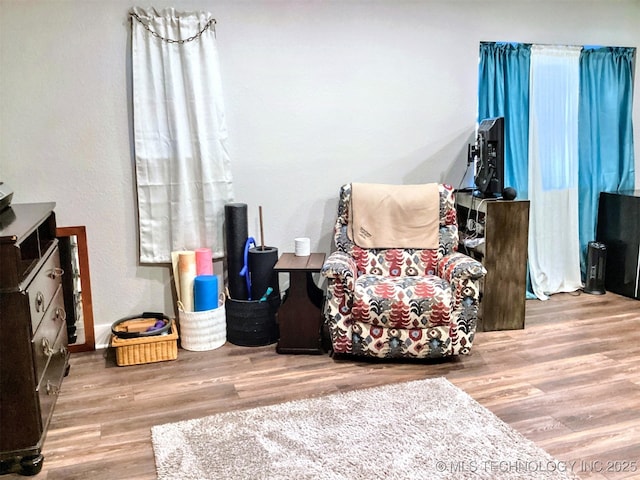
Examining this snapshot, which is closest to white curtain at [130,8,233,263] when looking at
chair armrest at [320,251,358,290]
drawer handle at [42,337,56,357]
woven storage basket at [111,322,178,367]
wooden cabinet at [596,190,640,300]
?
woven storage basket at [111,322,178,367]

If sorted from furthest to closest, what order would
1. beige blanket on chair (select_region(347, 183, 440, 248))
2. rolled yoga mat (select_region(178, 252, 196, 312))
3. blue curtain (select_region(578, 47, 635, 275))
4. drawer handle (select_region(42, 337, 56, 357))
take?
blue curtain (select_region(578, 47, 635, 275))
beige blanket on chair (select_region(347, 183, 440, 248))
rolled yoga mat (select_region(178, 252, 196, 312))
drawer handle (select_region(42, 337, 56, 357))

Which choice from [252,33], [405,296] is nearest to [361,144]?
[252,33]

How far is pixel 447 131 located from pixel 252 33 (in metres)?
1.48

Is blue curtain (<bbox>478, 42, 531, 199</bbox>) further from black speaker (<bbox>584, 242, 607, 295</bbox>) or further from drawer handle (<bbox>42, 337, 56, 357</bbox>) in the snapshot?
drawer handle (<bbox>42, 337, 56, 357</bbox>)

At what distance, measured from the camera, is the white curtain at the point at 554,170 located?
4121mm

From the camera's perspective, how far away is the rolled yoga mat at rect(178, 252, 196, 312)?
3305 mm

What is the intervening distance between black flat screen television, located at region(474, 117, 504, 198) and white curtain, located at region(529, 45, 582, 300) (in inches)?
29.3

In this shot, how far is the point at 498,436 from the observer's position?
2.29 m

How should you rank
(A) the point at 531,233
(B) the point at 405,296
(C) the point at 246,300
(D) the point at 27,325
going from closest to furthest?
(D) the point at 27,325, (B) the point at 405,296, (C) the point at 246,300, (A) the point at 531,233

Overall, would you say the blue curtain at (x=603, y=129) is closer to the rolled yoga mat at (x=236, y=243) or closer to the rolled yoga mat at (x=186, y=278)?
the rolled yoga mat at (x=236, y=243)

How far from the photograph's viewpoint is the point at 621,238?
428cm

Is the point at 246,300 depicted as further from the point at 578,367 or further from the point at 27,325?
the point at 578,367

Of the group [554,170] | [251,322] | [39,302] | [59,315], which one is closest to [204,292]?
[251,322]

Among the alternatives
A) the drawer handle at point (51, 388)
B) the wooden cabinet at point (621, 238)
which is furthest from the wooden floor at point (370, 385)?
the wooden cabinet at point (621, 238)
